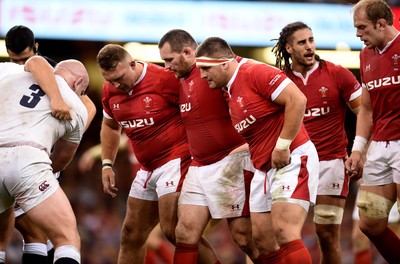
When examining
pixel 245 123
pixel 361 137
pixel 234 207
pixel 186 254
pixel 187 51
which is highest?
pixel 187 51

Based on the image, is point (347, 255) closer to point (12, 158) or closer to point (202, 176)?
point (202, 176)

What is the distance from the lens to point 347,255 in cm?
1551

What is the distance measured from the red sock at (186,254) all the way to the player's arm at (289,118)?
1056mm

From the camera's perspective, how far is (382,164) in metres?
7.40

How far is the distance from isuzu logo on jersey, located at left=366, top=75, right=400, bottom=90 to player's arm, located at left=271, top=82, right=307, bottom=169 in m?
0.80

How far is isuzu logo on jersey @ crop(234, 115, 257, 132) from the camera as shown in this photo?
7.01m

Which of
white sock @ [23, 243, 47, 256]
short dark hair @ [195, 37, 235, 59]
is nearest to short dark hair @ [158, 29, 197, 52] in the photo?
short dark hair @ [195, 37, 235, 59]

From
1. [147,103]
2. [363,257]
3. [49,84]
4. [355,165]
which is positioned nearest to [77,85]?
[49,84]

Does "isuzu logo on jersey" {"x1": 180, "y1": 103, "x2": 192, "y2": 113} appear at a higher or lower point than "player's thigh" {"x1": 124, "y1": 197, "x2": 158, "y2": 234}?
higher

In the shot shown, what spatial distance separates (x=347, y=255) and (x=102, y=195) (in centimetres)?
461

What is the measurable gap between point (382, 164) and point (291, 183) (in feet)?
3.11

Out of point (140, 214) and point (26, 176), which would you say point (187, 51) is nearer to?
point (140, 214)

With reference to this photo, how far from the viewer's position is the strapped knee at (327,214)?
26.5 ft

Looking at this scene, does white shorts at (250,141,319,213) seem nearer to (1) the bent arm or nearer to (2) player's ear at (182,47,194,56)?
(1) the bent arm
